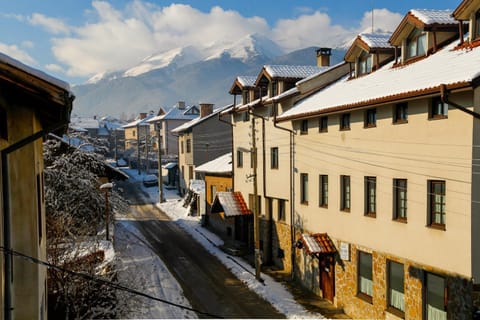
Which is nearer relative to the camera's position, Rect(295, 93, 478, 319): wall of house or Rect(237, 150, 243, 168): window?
Rect(295, 93, 478, 319): wall of house

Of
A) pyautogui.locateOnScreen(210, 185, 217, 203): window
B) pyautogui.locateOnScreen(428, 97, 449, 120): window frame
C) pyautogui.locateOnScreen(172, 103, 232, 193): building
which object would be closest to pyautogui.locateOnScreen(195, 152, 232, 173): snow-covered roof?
pyautogui.locateOnScreen(210, 185, 217, 203): window

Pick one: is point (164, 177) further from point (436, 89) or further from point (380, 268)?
point (436, 89)

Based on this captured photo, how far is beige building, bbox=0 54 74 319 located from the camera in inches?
254

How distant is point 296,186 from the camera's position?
72.6ft

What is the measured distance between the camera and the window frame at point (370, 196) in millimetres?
16312

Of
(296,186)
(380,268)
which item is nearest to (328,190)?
(296,186)

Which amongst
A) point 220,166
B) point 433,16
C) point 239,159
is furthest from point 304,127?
point 220,166

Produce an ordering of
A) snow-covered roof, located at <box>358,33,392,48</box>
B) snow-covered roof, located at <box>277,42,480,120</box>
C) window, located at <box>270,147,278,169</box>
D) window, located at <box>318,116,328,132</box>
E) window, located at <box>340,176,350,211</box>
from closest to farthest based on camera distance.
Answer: snow-covered roof, located at <box>277,42,480,120</box>
window, located at <box>340,176,350,211</box>
snow-covered roof, located at <box>358,33,392,48</box>
window, located at <box>318,116,328,132</box>
window, located at <box>270,147,278,169</box>

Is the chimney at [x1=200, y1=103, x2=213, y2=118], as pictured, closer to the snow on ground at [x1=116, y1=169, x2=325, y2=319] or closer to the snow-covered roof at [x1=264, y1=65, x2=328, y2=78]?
the snow on ground at [x1=116, y1=169, x2=325, y2=319]

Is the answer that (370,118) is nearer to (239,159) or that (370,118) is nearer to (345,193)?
(345,193)

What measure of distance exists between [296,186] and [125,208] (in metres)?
12.9

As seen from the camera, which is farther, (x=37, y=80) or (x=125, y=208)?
(x=125, y=208)

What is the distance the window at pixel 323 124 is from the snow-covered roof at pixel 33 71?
1429 centimetres

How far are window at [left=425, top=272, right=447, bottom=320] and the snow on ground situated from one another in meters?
5.21
